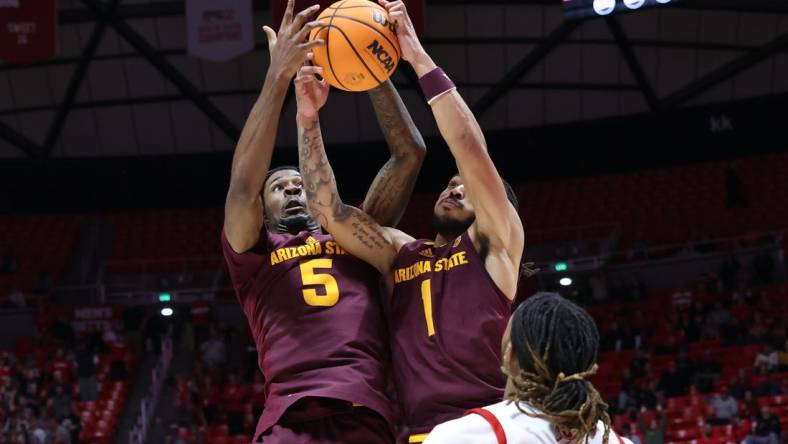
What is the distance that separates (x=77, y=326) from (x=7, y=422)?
15.2 ft

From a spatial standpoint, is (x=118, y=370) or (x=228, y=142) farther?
(x=228, y=142)

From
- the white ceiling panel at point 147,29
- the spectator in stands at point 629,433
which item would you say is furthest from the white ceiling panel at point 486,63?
the spectator in stands at point 629,433

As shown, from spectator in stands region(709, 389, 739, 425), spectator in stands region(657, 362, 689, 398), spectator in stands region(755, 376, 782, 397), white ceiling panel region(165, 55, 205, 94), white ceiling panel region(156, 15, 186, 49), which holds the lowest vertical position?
spectator in stands region(709, 389, 739, 425)

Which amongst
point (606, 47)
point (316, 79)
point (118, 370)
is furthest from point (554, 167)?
point (316, 79)

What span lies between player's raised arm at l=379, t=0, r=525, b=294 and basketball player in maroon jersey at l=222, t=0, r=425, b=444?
57cm

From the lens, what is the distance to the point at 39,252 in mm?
26141

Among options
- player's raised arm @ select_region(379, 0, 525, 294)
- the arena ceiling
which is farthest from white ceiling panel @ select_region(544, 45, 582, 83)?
player's raised arm @ select_region(379, 0, 525, 294)

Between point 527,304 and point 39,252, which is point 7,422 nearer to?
point 39,252

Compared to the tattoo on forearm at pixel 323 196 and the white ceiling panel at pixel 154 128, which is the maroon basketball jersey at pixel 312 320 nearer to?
the tattoo on forearm at pixel 323 196

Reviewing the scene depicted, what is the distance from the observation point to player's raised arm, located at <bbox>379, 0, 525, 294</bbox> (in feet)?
15.3

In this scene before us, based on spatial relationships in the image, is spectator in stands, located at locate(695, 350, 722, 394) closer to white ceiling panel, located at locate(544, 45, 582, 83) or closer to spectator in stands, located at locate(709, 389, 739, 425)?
spectator in stands, located at locate(709, 389, 739, 425)

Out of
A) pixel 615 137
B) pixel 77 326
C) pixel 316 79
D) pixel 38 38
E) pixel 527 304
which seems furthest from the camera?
pixel 615 137

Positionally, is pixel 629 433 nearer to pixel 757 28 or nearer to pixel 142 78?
pixel 757 28

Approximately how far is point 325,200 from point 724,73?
19222 mm
